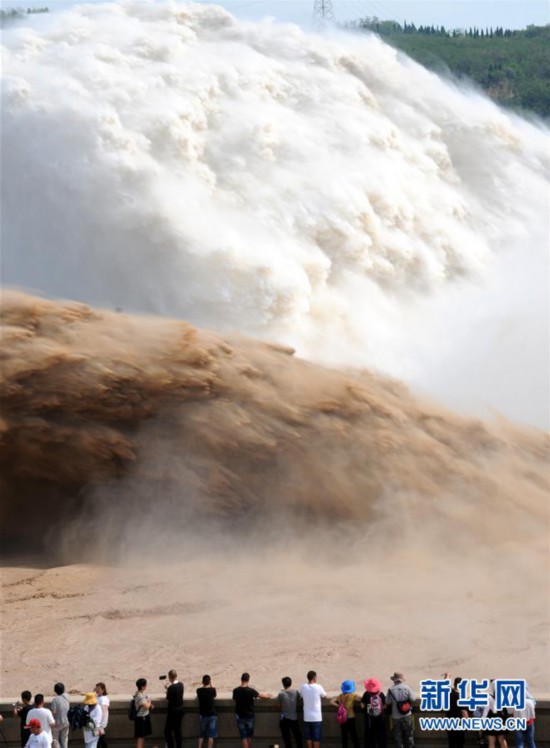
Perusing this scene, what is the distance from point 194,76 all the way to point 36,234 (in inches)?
237

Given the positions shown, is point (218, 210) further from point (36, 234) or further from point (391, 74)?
point (391, 74)

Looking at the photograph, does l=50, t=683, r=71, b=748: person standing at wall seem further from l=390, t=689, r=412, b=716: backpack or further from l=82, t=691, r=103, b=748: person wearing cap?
l=390, t=689, r=412, b=716: backpack

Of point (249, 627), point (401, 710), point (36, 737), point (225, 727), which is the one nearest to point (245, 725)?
point (225, 727)

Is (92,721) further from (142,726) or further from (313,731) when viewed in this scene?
(313,731)

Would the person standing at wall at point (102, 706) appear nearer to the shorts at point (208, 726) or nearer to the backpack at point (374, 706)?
the shorts at point (208, 726)

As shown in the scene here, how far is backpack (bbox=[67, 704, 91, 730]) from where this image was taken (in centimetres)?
1091

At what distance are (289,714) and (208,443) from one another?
6.93 m

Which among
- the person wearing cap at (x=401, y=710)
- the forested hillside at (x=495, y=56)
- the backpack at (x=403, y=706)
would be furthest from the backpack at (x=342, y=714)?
the forested hillside at (x=495, y=56)

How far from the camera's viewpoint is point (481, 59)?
8688 centimetres

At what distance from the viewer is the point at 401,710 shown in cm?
1084

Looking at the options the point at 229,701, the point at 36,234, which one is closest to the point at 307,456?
Result: the point at 229,701

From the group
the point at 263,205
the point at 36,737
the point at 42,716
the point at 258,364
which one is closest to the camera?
the point at 36,737

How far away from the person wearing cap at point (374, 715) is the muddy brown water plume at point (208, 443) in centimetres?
684

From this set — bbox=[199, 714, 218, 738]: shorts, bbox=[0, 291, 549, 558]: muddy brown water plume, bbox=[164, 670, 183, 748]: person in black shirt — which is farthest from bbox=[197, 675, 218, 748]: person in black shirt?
bbox=[0, 291, 549, 558]: muddy brown water plume
